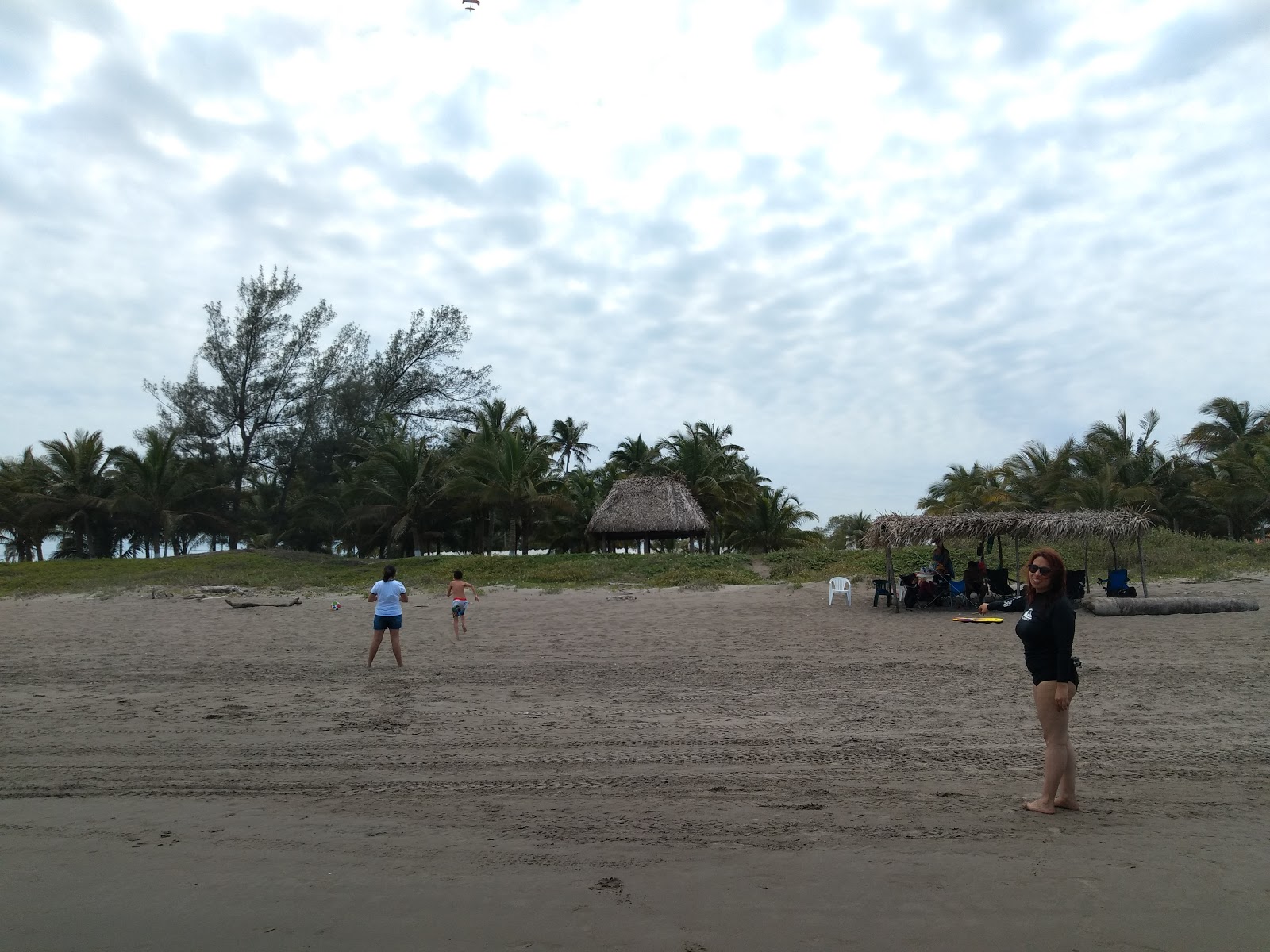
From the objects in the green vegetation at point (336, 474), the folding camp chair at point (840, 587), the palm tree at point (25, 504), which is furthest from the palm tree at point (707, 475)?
the palm tree at point (25, 504)

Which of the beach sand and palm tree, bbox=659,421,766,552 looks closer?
the beach sand

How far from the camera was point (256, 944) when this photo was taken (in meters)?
3.45

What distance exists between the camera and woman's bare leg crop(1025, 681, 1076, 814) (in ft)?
14.8

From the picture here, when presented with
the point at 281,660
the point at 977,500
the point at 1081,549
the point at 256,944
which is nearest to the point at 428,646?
the point at 281,660

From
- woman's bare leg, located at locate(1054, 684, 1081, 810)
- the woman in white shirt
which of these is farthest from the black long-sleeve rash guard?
the woman in white shirt

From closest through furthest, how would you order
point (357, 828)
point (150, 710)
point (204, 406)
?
1. point (357, 828)
2. point (150, 710)
3. point (204, 406)

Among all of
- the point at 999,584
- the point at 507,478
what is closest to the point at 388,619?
the point at 999,584

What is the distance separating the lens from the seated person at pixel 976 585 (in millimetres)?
15414

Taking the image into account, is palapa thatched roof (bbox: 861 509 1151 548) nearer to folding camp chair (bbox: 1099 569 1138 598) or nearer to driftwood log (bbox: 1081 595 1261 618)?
folding camp chair (bbox: 1099 569 1138 598)

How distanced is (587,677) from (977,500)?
26557 mm

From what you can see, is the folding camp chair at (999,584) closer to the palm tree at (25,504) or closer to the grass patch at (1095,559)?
the grass patch at (1095,559)

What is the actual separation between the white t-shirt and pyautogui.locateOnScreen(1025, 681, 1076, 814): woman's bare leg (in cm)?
707

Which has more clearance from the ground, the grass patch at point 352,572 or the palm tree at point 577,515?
the palm tree at point 577,515

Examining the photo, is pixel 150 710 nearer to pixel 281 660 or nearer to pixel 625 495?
pixel 281 660
